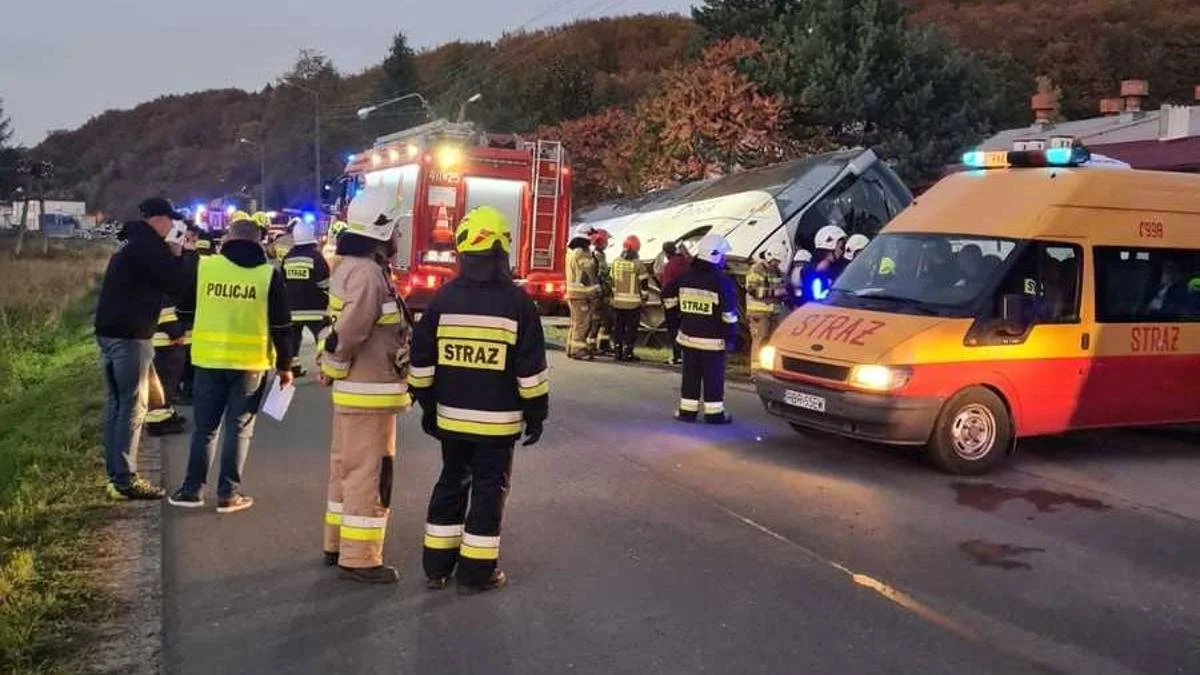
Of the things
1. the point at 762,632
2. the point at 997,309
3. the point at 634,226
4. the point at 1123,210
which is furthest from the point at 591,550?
the point at 634,226

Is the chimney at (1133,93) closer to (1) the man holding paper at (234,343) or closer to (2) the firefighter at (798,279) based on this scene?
(2) the firefighter at (798,279)

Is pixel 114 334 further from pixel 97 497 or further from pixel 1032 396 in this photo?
pixel 1032 396

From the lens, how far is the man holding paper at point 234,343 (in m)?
6.59

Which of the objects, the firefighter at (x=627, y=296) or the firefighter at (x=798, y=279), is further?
the firefighter at (x=627, y=296)

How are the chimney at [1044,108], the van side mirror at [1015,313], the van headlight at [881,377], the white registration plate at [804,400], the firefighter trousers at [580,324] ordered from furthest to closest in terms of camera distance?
the chimney at [1044,108]
the firefighter trousers at [580,324]
the white registration plate at [804,400]
the van side mirror at [1015,313]
the van headlight at [881,377]

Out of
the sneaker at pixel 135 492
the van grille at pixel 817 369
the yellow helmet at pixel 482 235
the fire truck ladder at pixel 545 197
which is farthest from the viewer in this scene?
the fire truck ladder at pixel 545 197

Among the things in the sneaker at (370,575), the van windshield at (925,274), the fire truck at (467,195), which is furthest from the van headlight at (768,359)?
the fire truck at (467,195)

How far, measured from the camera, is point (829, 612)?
5.21 metres

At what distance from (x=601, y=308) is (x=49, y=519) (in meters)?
9.92

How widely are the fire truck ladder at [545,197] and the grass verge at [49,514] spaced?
7066 mm

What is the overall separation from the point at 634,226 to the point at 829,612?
55.1 feet

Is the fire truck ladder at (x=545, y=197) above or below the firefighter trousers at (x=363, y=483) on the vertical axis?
above

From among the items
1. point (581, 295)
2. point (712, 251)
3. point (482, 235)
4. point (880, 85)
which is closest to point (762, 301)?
point (581, 295)

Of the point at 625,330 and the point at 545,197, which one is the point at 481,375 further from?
the point at 545,197
